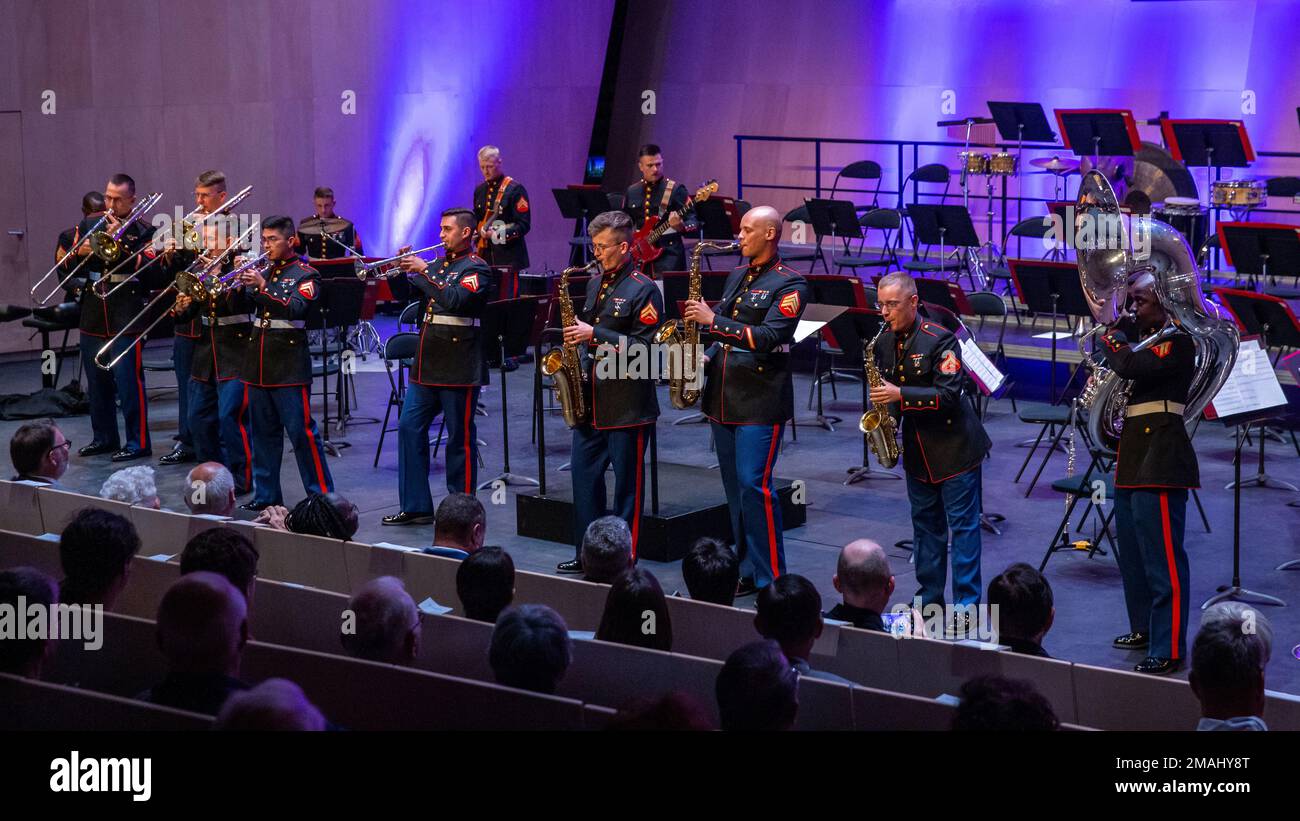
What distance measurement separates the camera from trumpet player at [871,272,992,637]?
6531mm

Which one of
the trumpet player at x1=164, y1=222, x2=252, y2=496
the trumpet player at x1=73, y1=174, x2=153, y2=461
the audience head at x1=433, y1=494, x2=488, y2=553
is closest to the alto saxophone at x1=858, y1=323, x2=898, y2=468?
the audience head at x1=433, y1=494, x2=488, y2=553

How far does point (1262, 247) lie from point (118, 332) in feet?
25.6

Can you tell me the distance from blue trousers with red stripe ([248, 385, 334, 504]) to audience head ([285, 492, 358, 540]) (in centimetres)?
251

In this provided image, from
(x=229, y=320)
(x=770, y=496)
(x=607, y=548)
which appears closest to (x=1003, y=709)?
(x=607, y=548)

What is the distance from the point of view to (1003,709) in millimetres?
3363

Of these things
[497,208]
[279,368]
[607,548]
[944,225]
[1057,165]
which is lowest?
[607,548]

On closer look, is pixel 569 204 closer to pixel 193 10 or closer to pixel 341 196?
pixel 341 196

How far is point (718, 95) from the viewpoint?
696 inches

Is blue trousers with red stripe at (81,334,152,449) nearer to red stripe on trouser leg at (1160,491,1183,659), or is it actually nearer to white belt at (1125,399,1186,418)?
white belt at (1125,399,1186,418)

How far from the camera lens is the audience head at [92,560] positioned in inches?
Result: 189

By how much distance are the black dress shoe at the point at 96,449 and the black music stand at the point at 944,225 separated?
6.57 m

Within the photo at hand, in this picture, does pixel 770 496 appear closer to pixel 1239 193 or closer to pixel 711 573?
pixel 711 573
